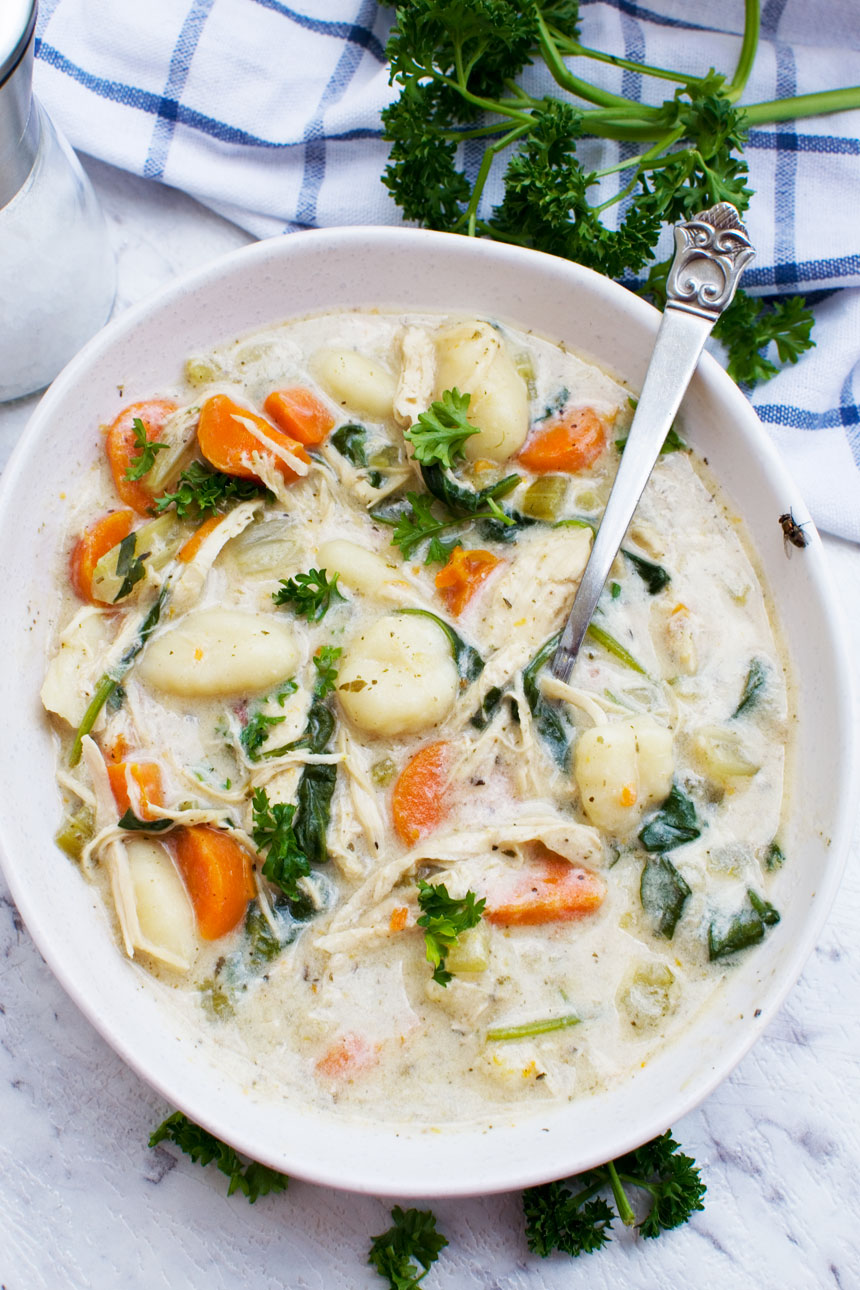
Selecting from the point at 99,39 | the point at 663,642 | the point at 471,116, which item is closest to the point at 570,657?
the point at 663,642

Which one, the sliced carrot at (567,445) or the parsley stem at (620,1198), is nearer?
the parsley stem at (620,1198)

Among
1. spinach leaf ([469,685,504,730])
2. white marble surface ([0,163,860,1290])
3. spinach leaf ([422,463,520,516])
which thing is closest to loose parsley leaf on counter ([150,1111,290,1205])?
white marble surface ([0,163,860,1290])

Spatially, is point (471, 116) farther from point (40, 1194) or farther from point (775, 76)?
point (40, 1194)

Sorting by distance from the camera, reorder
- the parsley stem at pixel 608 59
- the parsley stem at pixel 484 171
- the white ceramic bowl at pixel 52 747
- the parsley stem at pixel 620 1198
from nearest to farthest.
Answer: the white ceramic bowl at pixel 52 747
the parsley stem at pixel 620 1198
the parsley stem at pixel 484 171
the parsley stem at pixel 608 59

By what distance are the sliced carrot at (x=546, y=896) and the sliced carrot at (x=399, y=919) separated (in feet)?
0.53

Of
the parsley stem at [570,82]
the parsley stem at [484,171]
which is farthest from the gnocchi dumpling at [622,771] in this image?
the parsley stem at [570,82]

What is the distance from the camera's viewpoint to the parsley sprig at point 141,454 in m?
2.31

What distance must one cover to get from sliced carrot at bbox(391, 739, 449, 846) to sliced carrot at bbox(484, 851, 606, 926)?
19cm

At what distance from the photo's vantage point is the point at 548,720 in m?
2.29

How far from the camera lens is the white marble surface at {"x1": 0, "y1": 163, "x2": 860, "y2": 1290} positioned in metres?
2.33

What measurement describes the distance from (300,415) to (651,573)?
2.75 feet

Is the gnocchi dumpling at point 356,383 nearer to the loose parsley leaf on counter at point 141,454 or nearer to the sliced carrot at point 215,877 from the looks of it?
the loose parsley leaf on counter at point 141,454

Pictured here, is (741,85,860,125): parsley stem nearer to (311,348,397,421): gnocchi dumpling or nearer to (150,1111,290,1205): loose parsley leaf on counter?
(311,348,397,421): gnocchi dumpling

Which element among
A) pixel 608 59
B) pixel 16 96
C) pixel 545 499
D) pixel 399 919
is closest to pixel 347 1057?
pixel 399 919
